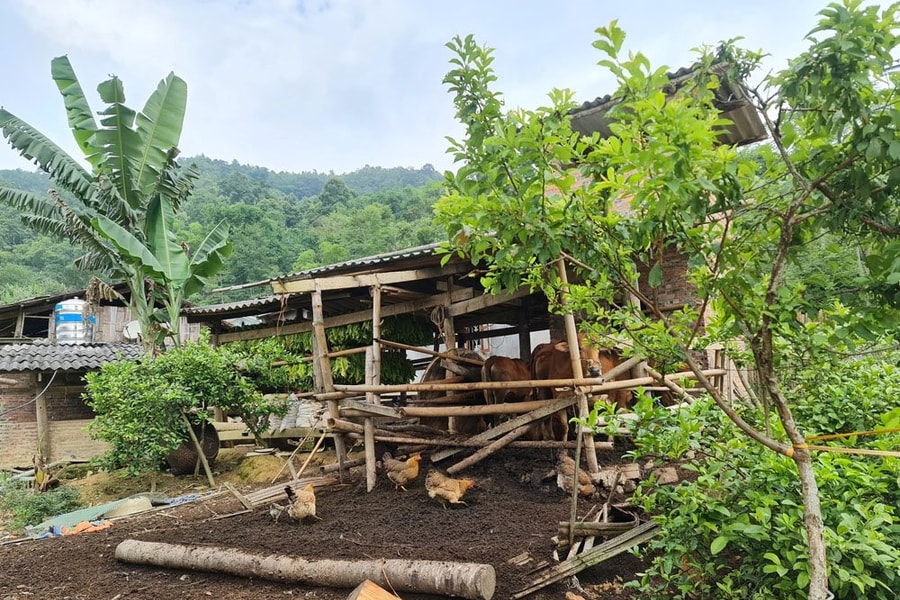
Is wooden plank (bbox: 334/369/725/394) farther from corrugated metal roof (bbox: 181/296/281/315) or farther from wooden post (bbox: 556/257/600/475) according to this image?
corrugated metal roof (bbox: 181/296/281/315)

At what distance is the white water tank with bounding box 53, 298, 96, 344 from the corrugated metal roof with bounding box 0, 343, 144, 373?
1155mm

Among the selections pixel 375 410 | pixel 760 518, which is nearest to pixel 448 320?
pixel 375 410

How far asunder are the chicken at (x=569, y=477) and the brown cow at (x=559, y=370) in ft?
1.71

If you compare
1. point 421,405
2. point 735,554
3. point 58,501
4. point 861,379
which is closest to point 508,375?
point 421,405

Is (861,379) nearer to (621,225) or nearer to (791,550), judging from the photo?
(791,550)

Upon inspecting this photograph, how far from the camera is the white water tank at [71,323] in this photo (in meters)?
14.9

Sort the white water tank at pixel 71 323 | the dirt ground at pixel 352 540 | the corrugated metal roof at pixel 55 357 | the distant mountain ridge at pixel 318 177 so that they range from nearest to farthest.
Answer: the dirt ground at pixel 352 540 < the corrugated metal roof at pixel 55 357 < the white water tank at pixel 71 323 < the distant mountain ridge at pixel 318 177

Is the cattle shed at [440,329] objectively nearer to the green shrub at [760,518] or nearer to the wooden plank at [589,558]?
the wooden plank at [589,558]

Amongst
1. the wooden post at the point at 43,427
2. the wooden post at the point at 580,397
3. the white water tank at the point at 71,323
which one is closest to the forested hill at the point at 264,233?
the white water tank at the point at 71,323

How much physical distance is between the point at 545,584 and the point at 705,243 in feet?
8.39

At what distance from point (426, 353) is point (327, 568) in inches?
138

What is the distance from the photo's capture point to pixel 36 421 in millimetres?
12492

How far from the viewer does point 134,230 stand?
10469 millimetres

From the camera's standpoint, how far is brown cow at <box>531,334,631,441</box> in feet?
21.3
